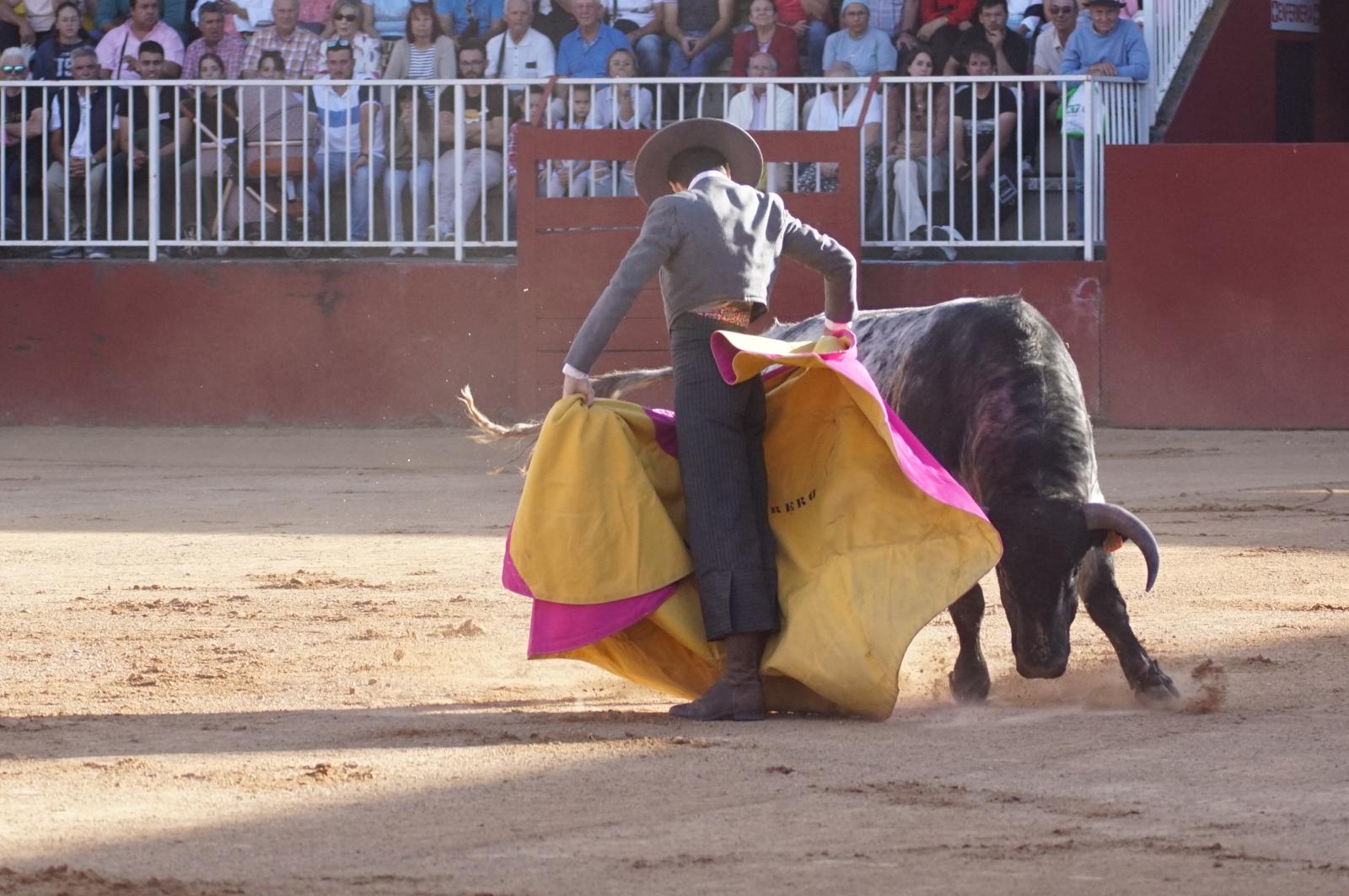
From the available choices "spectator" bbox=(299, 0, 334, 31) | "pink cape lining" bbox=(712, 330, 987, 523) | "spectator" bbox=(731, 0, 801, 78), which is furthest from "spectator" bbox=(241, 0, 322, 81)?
"pink cape lining" bbox=(712, 330, 987, 523)

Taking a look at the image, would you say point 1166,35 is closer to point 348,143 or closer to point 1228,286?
point 1228,286

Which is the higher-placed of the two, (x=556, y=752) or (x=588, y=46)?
(x=588, y=46)

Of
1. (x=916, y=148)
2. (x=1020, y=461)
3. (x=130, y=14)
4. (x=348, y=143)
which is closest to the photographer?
(x=1020, y=461)

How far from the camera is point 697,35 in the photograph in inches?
501

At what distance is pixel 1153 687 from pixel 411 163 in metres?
8.29

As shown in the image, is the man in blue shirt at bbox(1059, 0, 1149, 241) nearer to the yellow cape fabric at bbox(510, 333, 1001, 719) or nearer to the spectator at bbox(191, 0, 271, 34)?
the spectator at bbox(191, 0, 271, 34)

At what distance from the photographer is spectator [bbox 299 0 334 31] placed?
12898 mm

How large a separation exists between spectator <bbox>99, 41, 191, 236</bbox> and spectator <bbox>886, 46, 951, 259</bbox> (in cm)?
436

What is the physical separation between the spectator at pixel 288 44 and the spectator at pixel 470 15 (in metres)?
0.68

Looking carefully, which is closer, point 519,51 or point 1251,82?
point 519,51

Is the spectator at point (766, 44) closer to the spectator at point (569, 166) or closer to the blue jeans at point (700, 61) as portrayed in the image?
the blue jeans at point (700, 61)

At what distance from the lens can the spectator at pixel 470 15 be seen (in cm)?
1270

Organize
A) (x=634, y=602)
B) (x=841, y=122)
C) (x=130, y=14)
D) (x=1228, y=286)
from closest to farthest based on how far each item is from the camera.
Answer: (x=634, y=602) < (x=1228, y=286) < (x=841, y=122) < (x=130, y=14)

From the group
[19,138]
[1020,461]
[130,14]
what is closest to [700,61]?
[130,14]
